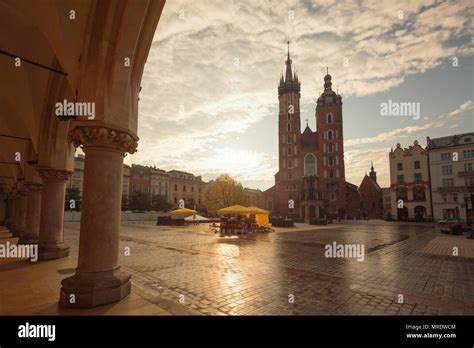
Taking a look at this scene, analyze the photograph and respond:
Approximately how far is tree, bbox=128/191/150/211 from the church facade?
1175 inches

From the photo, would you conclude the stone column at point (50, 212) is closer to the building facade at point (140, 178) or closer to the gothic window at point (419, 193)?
the gothic window at point (419, 193)

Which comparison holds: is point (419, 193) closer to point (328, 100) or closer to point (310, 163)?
point (310, 163)

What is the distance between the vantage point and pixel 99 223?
16.0 ft

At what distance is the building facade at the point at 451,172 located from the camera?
3959 centimetres

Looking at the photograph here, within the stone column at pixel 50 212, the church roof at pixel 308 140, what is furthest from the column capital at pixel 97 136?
the church roof at pixel 308 140

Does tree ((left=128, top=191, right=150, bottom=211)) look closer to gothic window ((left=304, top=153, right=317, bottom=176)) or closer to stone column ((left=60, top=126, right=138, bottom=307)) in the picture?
gothic window ((left=304, top=153, right=317, bottom=176))

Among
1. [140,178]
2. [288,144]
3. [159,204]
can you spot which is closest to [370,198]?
[288,144]

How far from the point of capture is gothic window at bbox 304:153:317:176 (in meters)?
57.7

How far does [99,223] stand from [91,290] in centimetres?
119

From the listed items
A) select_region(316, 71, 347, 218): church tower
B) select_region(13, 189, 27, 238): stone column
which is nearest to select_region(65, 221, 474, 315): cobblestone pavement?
select_region(13, 189, 27, 238): stone column

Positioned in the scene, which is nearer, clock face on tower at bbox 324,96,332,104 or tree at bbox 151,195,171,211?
A: tree at bbox 151,195,171,211

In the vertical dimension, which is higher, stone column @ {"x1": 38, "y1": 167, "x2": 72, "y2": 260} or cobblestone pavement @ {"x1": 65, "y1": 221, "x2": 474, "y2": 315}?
stone column @ {"x1": 38, "y1": 167, "x2": 72, "y2": 260}
